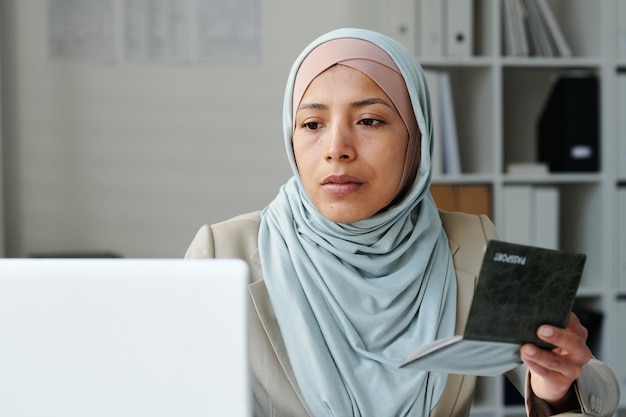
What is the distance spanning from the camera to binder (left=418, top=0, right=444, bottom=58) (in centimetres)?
270

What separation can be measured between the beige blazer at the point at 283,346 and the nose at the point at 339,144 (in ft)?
0.75

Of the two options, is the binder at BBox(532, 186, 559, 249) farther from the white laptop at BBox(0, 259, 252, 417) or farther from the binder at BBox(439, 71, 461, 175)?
the white laptop at BBox(0, 259, 252, 417)

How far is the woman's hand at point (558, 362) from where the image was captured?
0.95 meters

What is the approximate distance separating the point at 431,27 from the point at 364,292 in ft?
5.52

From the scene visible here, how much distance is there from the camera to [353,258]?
4.16 feet

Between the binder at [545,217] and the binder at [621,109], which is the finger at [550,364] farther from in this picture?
the binder at [621,109]

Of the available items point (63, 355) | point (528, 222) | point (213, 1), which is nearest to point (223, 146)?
point (213, 1)

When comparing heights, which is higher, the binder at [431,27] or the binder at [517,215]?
the binder at [431,27]

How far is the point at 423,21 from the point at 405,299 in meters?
1.66

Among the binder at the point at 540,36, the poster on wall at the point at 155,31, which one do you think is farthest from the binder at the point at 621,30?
the poster on wall at the point at 155,31

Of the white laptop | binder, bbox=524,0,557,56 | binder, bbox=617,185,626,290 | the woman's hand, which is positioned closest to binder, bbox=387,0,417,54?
binder, bbox=524,0,557,56

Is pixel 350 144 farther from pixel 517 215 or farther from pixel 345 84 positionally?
pixel 517 215

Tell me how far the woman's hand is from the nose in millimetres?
404

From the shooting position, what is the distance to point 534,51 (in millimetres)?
2875
